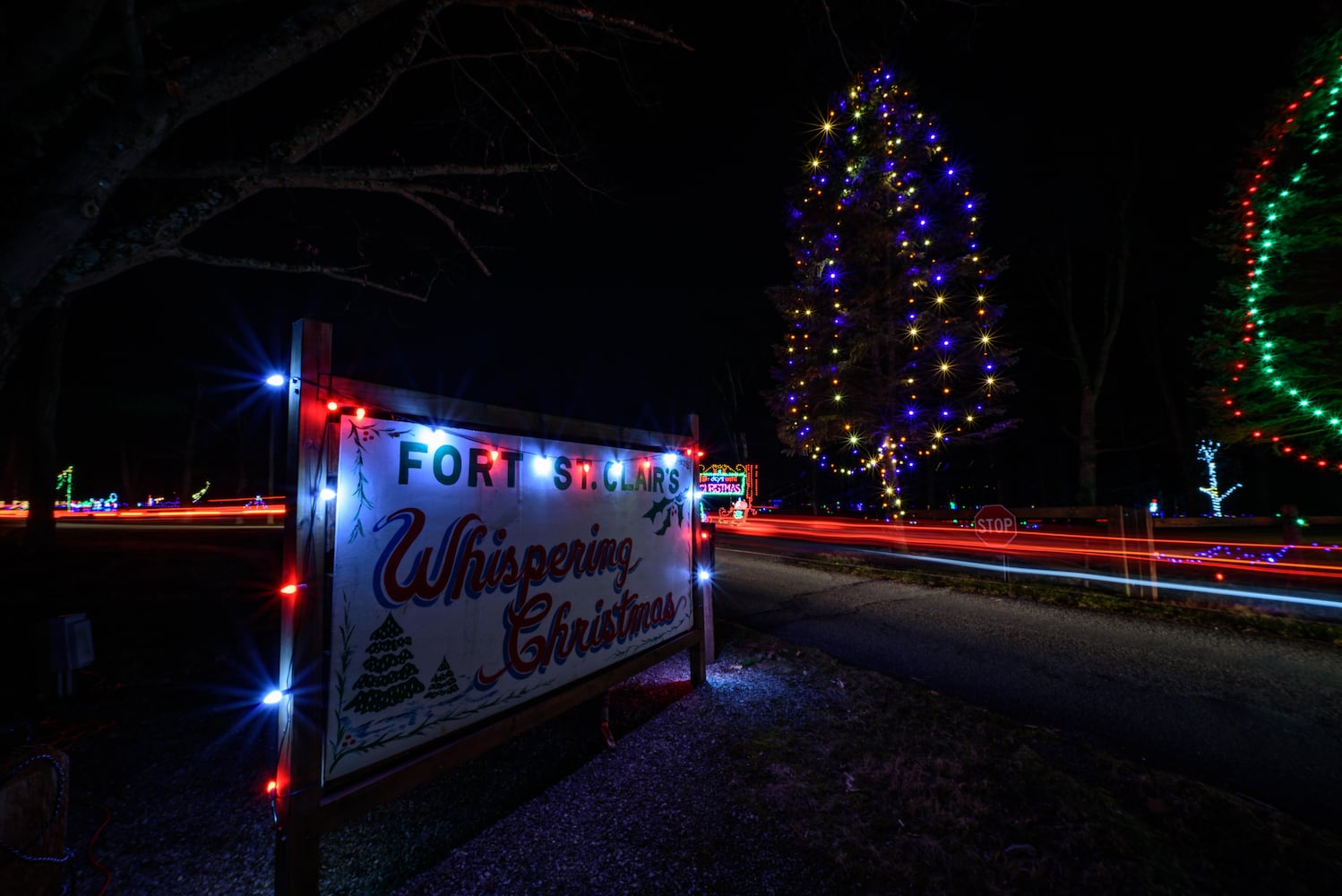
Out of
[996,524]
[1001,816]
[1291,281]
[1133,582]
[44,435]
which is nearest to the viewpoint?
[1001,816]

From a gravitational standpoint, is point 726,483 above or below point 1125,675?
above

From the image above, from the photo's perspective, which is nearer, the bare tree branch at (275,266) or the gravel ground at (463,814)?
the gravel ground at (463,814)

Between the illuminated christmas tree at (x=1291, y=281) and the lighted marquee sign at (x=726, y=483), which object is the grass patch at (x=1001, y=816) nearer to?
the illuminated christmas tree at (x=1291, y=281)

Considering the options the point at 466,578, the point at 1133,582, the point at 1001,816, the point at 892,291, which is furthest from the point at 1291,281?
the point at 466,578

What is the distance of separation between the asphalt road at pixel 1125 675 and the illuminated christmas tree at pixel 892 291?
9.53m

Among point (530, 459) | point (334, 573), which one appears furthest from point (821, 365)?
point (334, 573)

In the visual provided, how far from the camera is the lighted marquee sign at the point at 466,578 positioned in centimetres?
242

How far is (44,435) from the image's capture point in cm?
1280

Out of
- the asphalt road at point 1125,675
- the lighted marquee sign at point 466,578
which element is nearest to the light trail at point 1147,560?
the asphalt road at point 1125,675

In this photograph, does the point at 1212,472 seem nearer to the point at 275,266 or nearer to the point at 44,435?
the point at 275,266

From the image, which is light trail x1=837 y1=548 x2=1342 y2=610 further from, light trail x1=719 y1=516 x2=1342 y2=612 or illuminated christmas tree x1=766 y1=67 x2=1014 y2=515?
illuminated christmas tree x1=766 y1=67 x2=1014 y2=515

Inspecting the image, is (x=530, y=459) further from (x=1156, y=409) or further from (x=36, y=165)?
(x=1156, y=409)

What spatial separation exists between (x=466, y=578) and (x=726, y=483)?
22.2 metres

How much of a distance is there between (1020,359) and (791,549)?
17193mm
